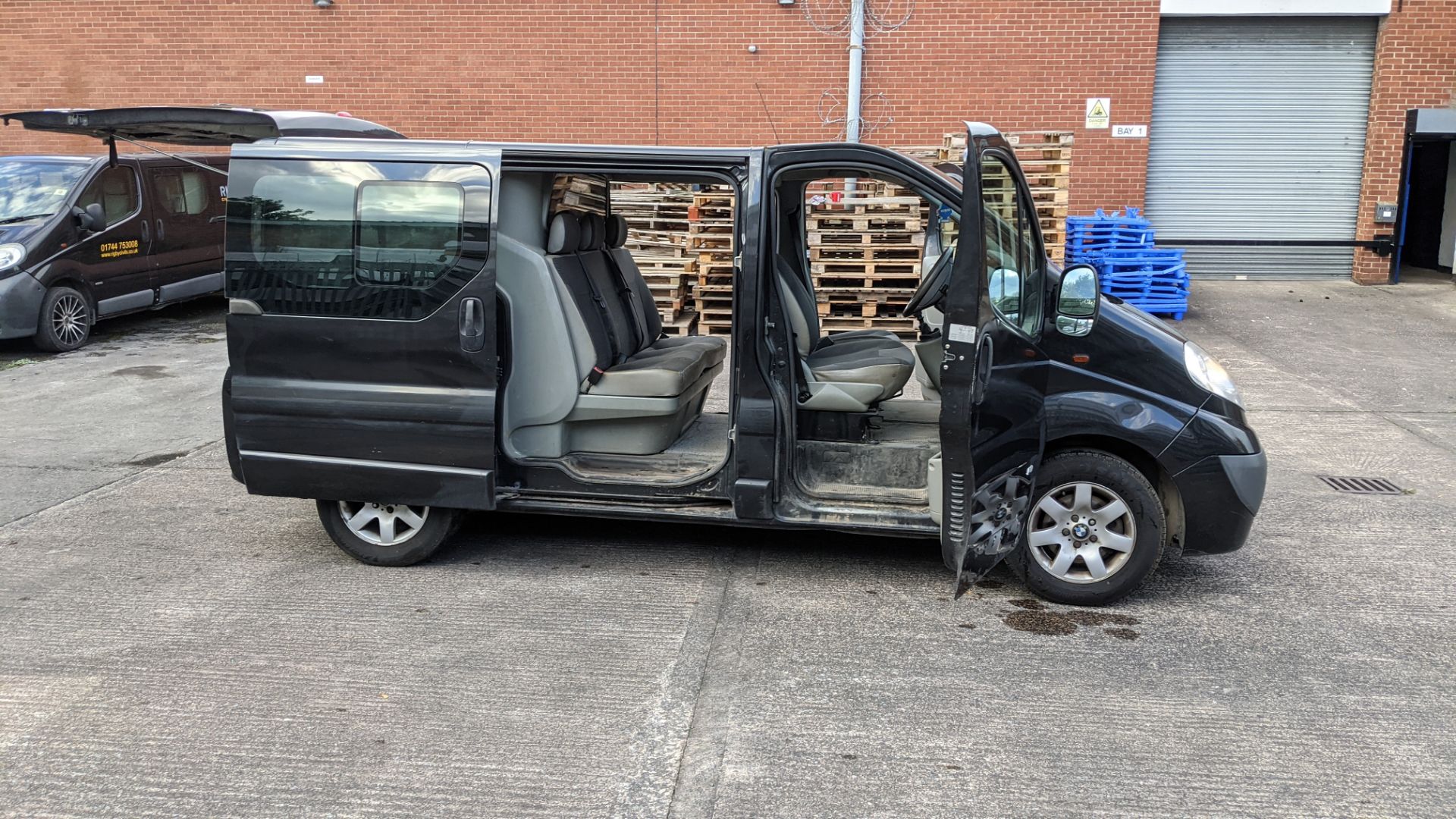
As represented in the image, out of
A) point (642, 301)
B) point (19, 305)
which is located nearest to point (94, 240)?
point (19, 305)

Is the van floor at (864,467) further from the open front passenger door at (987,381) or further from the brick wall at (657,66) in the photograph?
the brick wall at (657,66)

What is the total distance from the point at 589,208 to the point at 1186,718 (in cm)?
393

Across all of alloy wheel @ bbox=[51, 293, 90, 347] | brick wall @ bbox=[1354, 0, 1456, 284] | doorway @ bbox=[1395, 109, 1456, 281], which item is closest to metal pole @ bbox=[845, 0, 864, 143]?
brick wall @ bbox=[1354, 0, 1456, 284]

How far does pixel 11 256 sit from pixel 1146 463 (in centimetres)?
1060

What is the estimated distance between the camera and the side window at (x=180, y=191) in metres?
12.7

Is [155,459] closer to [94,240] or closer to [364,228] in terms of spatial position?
[364,228]

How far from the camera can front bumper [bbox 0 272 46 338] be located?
35.5 ft

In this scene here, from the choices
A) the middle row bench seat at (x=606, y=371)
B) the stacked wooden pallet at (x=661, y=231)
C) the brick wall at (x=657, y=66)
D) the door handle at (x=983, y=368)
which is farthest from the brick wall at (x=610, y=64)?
the door handle at (x=983, y=368)

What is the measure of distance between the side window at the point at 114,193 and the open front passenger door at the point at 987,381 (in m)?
10.4

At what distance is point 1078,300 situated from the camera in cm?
490

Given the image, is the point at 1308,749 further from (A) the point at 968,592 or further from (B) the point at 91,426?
(B) the point at 91,426

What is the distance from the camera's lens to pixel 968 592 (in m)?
5.24

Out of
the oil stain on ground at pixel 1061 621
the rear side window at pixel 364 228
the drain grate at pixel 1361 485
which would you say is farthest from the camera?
the drain grate at pixel 1361 485

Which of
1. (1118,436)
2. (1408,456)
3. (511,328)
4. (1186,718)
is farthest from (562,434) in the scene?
(1408,456)
